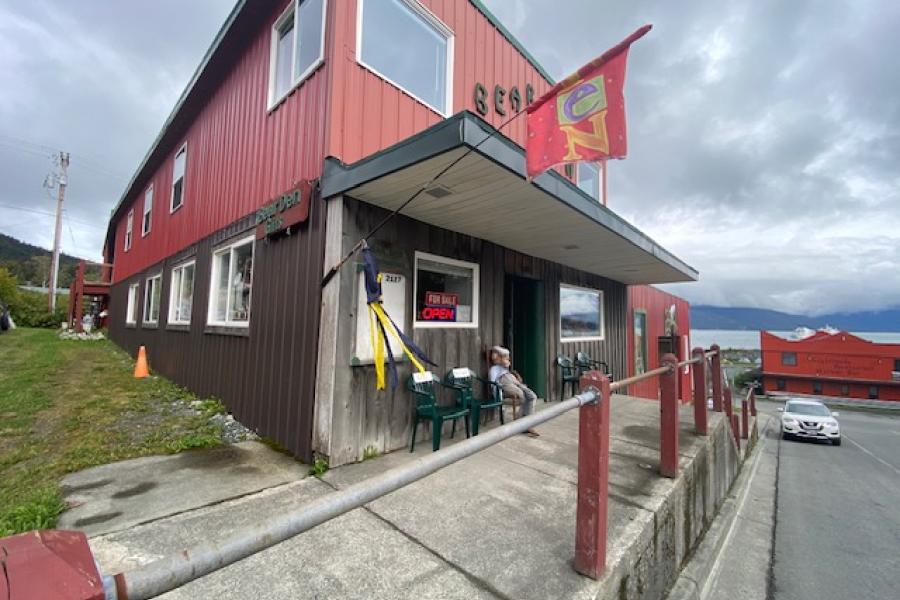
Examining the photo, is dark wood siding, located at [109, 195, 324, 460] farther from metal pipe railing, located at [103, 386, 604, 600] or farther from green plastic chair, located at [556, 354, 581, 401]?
green plastic chair, located at [556, 354, 581, 401]

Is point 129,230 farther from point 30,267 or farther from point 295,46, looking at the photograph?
point 30,267

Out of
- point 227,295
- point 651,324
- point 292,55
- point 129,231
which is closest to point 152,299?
point 129,231

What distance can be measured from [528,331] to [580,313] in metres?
1.85

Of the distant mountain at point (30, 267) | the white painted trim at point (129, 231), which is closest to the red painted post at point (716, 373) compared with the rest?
the white painted trim at point (129, 231)

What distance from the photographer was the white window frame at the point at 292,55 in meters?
4.26

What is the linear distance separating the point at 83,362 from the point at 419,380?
1075cm

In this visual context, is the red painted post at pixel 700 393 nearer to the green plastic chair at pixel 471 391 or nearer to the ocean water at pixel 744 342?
the green plastic chair at pixel 471 391

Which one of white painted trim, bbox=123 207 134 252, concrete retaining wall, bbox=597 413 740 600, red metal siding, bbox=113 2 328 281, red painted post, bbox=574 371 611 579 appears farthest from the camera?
white painted trim, bbox=123 207 134 252

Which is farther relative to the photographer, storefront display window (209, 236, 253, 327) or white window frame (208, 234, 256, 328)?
storefront display window (209, 236, 253, 327)

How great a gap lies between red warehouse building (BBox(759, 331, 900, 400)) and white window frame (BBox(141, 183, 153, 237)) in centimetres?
4408

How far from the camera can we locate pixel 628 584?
7.30 ft

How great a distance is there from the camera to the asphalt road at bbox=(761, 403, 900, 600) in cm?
409

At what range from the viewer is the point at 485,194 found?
3795mm

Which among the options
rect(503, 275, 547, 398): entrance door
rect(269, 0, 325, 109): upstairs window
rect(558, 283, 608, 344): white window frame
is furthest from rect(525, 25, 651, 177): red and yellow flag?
rect(558, 283, 608, 344): white window frame
